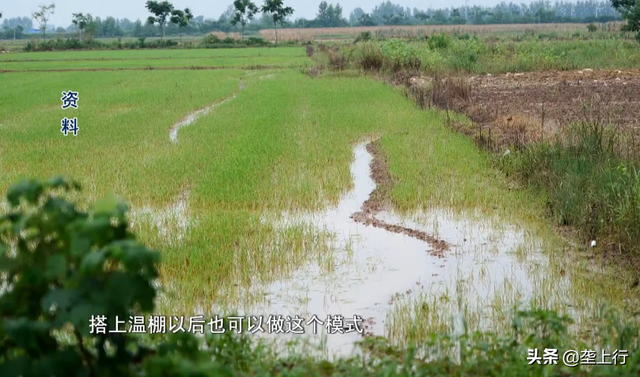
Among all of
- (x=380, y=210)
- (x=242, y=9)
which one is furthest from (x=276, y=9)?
(x=380, y=210)


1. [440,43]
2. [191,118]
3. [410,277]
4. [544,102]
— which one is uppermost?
[440,43]

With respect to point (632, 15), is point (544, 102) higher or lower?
lower

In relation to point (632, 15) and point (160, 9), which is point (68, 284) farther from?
point (160, 9)

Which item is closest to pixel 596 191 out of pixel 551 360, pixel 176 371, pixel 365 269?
pixel 365 269

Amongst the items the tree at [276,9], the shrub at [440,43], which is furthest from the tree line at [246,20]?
the shrub at [440,43]

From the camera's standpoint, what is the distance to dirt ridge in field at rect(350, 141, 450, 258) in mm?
6407

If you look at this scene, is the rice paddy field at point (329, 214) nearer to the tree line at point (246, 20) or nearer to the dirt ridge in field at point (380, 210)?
the dirt ridge in field at point (380, 210)

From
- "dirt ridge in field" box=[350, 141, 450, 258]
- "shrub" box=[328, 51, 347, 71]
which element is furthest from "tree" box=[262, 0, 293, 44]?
"dirt ridge in field" box=[350, 141, 450, 258]

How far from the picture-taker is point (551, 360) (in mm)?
3475

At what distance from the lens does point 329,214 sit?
7.47m

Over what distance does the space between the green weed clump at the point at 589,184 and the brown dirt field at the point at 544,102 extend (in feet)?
3.22

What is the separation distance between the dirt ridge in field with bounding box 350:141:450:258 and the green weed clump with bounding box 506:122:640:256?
49.3 inches

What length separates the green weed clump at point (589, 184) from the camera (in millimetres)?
5746

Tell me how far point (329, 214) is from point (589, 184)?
8.28 feet
